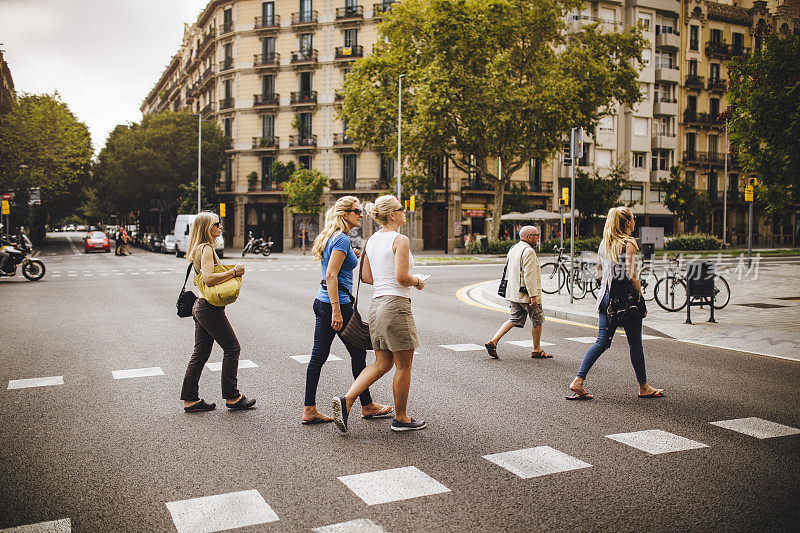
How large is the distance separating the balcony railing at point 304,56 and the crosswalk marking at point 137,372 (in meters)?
46.6

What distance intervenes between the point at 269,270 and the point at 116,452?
22110 mm

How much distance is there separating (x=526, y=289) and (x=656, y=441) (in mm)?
3719

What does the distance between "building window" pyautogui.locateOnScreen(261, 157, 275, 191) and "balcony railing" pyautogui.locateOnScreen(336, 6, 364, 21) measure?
1209 cm

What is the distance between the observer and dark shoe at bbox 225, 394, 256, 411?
602 centimetres

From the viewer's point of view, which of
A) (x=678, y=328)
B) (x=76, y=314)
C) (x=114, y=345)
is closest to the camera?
(x=114, y=345)

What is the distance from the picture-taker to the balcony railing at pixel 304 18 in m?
51.2

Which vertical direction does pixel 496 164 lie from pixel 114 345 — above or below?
above

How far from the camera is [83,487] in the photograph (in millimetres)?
4141

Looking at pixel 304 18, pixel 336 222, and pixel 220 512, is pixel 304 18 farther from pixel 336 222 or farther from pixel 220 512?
pixel 220 512

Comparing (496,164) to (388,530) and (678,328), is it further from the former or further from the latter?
(388,530)

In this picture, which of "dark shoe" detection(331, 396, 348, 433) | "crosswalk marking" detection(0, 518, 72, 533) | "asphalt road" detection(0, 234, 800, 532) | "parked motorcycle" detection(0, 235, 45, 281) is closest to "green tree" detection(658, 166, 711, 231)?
"parked motorcycle" detection(0, 235, 45, 281)

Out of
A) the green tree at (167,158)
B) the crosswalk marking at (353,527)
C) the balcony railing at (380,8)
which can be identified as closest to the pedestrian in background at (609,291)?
the crosswalk marking at (353,527)

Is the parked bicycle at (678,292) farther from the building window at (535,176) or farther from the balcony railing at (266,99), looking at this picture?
the balcony railing at (266,99)

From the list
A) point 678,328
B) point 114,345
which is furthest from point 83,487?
point 678,328
